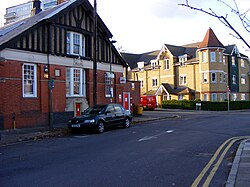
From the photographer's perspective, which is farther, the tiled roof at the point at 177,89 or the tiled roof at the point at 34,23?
the tiled roof at the point at 177,89

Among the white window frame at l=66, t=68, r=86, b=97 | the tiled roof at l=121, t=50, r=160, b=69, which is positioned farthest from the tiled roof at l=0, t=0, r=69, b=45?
the tiled roof at l=121, t=50, r=160, b=69

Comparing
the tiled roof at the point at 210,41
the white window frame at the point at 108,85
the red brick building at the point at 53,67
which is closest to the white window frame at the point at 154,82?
the tiled roof at the point at 210,41

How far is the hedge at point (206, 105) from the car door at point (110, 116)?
27.4 metres

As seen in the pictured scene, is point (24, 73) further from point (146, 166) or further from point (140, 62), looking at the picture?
point (140, 62)

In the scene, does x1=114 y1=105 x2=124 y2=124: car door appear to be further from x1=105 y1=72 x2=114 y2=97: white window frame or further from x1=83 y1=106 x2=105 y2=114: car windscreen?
x1=105 y1=72 x2=114 y2=97: white window frame

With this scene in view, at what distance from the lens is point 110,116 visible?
1798cm

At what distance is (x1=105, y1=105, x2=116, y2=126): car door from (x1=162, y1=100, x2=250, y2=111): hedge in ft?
89.9

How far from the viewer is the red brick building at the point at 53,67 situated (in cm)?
1836

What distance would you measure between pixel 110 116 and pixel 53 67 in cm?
579

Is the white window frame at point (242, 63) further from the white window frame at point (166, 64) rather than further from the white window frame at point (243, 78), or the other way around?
the white window frame at point (166, 64)

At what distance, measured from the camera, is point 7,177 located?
740 cm

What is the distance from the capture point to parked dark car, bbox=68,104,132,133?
54.8 feet

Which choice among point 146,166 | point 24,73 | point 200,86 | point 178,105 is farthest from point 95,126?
point 200,86

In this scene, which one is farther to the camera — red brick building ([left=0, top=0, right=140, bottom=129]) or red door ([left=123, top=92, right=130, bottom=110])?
red door ([left=123, top=92, right=130, bottom=110])
